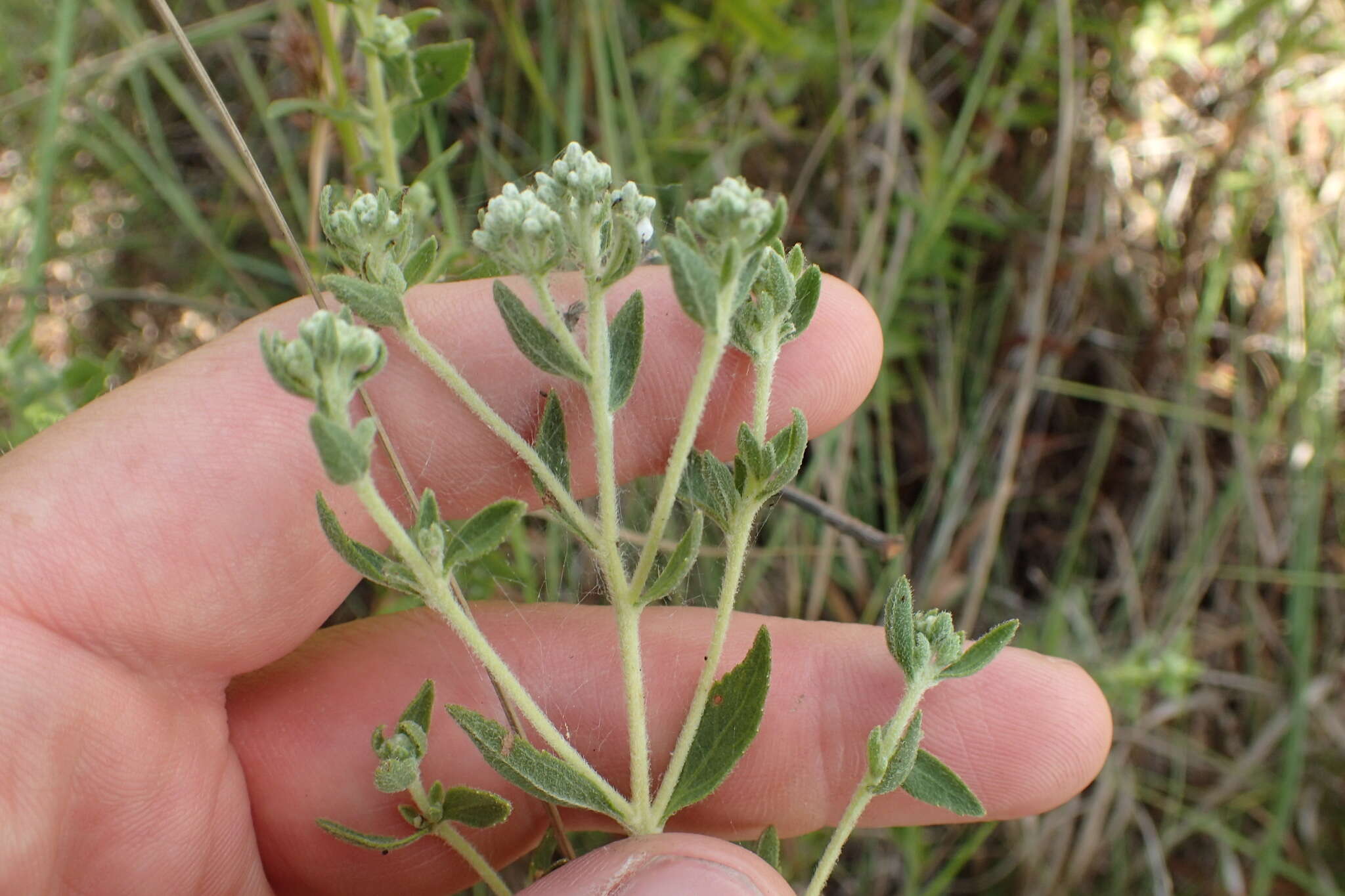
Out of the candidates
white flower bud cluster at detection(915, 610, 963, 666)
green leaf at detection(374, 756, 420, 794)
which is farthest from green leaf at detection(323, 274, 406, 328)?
white flower bud cluster at detection(915, 610, 963, 666)

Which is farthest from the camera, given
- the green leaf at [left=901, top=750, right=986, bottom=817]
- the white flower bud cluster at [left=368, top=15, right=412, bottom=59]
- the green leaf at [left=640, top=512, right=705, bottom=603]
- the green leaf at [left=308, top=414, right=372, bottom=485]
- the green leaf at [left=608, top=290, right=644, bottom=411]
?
the white flower bud cluster at [left=368, top=15, right=412, bottom=59]

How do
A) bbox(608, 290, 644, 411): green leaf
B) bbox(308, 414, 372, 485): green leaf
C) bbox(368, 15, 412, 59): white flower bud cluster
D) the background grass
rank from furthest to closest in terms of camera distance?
the background grass < bbox(368, 15, 412, 59): white flower bud cluster < bbox(608, 290, 644, 411): green leaf < bbox(308, 414, 372, 485): green leaf

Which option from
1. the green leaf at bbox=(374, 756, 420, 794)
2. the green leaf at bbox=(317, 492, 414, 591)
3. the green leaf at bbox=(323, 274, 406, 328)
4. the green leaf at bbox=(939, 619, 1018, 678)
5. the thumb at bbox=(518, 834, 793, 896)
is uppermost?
the green leaf at bbox=(323, 274, 406, 328)

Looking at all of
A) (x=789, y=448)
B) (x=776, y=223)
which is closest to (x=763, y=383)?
(x=789, y=448)

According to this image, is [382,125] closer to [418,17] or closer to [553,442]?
[418,17]

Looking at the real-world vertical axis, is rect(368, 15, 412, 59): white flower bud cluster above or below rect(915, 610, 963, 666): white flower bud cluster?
above

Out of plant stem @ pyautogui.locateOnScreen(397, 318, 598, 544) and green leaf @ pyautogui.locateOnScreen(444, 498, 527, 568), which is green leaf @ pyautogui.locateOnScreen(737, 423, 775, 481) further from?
green leaf @ pyautogui.locateOnScreen(444, 498, 527, 568)

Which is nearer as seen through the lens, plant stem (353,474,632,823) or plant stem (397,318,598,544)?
plant stem (353,474,632,823)
